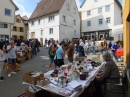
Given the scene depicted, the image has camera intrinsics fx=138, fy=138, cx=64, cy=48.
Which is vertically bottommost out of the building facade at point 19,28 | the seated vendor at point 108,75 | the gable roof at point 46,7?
the seated vendor at point 108,75

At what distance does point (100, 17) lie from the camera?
29.5 m

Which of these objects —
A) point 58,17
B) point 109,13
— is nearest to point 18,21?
point 58,17

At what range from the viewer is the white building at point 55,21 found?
27.6 m

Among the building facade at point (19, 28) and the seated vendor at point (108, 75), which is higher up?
the building facade at point (19, 28)

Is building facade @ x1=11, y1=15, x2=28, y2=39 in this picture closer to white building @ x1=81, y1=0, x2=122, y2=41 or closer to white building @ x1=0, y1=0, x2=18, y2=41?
Result: white building @ x1=0, y1=0, x2=18, y2=41

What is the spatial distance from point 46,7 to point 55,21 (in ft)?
Result: 17.8

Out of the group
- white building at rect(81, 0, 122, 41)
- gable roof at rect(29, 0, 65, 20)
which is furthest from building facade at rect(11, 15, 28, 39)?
white building at rect(81, 0, 122, 41)

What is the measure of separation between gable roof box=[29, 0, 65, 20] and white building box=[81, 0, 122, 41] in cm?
690

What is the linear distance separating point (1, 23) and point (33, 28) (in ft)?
30.0

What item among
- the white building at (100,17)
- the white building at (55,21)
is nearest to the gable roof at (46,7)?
the white building at (55,21)

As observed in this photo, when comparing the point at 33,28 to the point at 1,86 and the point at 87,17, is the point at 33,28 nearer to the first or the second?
the point at 87,17

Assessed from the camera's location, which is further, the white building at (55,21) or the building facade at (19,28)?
the building facade at (19,28)

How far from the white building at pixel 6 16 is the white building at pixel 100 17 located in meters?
15.8

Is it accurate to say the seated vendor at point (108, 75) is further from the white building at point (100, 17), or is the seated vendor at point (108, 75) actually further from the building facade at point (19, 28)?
the building facade at point (19, 28)
